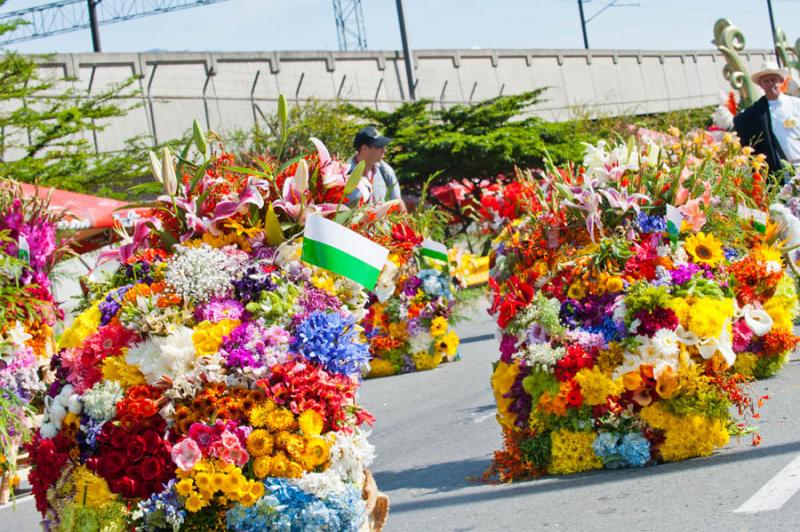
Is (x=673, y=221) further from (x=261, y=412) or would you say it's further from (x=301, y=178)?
(x=261, y=412)

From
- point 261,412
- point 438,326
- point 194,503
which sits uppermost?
point 261,412

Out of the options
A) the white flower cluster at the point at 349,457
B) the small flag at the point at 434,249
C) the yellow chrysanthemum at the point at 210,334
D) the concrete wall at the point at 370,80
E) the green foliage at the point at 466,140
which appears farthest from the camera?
the green foliage at the point at 466,140

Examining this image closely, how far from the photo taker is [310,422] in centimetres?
472

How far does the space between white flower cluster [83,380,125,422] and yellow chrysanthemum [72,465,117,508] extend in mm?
230

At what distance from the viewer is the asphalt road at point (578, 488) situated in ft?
17.9

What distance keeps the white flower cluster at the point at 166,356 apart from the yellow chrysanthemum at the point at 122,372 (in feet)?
0.10

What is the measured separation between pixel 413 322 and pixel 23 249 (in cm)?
536

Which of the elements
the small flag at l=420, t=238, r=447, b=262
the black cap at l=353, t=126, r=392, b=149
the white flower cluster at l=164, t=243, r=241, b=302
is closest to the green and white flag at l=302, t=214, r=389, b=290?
the white flower cluster at l=164, t=243, r=241, b=302

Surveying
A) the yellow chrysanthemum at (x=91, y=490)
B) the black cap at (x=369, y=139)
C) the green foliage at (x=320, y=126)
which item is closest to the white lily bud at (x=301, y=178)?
the yellow chrysanthemum at (x=91, y=490)

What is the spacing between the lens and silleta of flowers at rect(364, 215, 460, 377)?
1277cm

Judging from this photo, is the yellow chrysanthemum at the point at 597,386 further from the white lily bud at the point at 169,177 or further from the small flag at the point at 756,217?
the white lily bud at the point at 169,177

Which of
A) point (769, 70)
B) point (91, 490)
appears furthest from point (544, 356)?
point (769, 70)

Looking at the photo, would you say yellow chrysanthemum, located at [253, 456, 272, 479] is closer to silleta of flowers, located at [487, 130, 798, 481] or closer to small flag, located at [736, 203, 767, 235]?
silleta of flowers, located at [487, 130, 798, 481]

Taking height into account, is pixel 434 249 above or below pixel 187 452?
above
